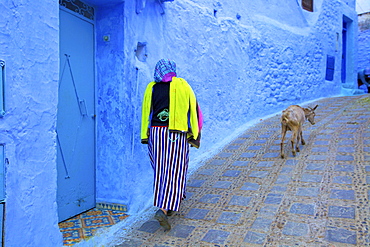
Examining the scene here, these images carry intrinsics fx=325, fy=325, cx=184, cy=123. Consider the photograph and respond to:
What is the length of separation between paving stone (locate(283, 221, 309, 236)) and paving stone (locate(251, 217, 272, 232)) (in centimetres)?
15

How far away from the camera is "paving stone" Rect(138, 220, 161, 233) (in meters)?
3.06

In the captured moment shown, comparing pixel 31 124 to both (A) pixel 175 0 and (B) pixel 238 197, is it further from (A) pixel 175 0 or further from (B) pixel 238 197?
(A) pixel 175 0

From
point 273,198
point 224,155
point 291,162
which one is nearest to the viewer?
point 273,198

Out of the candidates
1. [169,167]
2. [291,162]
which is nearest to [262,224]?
[169,167]

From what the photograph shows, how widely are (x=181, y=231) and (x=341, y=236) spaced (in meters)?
1.34

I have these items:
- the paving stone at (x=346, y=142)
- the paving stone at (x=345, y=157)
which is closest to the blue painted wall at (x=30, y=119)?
the paving stone at (x=345, y=157)

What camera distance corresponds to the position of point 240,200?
3455 mm

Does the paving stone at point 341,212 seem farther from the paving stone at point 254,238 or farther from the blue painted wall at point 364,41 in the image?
the blue painted wall at point 364,41

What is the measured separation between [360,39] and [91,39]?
13364mm

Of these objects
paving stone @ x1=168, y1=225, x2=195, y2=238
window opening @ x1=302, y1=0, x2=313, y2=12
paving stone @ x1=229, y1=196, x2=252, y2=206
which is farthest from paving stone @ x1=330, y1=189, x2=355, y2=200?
window opening @ x1=302, y1=0, x2=313, y2=12

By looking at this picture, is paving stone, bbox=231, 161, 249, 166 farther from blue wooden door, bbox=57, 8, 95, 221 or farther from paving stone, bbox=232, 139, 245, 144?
blue wooden door, bbox=57, 8, 95, 221

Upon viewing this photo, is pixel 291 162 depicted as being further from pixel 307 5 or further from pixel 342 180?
pixel 307 5

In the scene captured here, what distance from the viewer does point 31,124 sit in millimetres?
2328

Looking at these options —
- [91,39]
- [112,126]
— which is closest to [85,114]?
[112,126]
